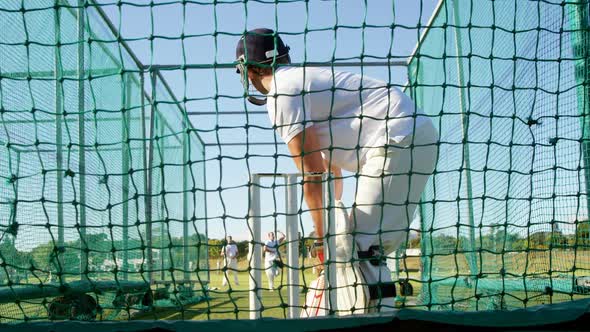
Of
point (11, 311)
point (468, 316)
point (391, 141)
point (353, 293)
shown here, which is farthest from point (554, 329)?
point (11, 311)

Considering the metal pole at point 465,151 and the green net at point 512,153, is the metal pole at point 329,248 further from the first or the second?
the metal pole at point 465,151

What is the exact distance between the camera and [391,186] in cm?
242

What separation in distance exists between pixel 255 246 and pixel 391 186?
0.63 m

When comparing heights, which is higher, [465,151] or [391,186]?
[465,151]

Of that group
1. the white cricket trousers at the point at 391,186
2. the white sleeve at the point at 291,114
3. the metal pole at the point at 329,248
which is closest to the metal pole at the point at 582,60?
the white cricket trousers at the point at 391,186

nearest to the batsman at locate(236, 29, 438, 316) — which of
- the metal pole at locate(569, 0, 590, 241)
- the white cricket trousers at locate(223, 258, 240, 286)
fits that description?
the white cricket trousers at locate(223, 258, 240, 286)

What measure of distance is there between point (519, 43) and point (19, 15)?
368 cm

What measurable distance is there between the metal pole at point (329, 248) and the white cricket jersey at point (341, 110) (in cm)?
17

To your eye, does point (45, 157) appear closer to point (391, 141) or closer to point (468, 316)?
point (391, 141)

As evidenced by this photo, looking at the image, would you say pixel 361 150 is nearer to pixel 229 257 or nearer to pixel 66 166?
pixel 66 166

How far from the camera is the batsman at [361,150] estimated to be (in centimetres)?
237

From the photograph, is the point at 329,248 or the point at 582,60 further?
the point at 582,60

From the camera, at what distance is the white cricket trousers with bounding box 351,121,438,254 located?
2396 mm

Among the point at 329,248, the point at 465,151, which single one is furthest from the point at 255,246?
the point at 465,151
